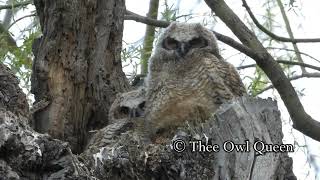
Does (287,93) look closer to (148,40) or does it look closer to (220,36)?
(220,36)

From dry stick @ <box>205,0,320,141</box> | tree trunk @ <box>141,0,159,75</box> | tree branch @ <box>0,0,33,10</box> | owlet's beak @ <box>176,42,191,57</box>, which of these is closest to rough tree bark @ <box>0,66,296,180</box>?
dry stick @ <box>205,0,320,141</box>

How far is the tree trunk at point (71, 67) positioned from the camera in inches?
159

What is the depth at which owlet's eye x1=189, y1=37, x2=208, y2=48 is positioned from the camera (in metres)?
4.37

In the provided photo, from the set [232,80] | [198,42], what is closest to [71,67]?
[198,42]

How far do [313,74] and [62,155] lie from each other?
2.84m

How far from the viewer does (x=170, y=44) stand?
4.52 meters

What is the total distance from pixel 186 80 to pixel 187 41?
44 cm

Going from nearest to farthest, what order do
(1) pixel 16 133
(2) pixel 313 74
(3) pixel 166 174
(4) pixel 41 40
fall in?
(1) pixel 16 133, (3) pixel 166 174, (4) pixel 41 40, (2) pixel 313 74

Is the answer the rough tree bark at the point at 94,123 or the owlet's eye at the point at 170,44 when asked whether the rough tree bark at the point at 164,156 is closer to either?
the rough tree bark at the point at 94,123

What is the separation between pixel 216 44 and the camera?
439cm

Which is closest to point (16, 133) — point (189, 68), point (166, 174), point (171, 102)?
point (166, 174)

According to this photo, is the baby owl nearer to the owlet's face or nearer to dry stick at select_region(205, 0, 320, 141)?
the owlet's face

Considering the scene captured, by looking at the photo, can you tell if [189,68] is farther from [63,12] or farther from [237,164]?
[237,164]

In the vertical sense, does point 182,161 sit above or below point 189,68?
below
